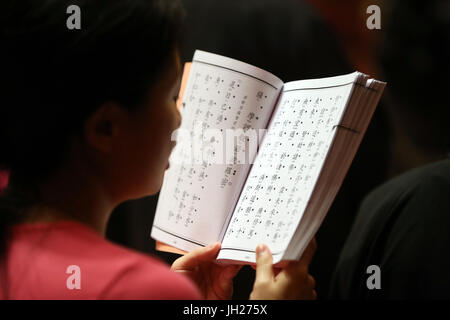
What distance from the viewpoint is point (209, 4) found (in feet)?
4.53

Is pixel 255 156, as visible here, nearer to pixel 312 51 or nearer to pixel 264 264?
pixel 264 264

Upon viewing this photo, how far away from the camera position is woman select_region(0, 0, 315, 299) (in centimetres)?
59

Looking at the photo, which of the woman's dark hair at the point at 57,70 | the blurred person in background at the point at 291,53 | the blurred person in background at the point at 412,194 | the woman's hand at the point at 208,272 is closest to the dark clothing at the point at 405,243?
the blurred person in background at the point at 412,194

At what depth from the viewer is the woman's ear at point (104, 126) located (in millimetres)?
627

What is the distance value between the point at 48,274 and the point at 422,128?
2.47 feet

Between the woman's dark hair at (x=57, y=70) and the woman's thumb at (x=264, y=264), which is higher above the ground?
the woman's dark hair at (x=57, y=70)

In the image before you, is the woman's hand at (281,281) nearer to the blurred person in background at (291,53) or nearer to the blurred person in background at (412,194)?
the blurred person in background at (412,194)

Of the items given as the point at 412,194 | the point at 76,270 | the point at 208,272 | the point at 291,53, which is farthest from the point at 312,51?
the point at 76,270

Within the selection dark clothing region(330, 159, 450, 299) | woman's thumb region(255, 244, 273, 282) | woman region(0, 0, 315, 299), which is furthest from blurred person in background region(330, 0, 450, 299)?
woman region(0, 0, 315, 299)

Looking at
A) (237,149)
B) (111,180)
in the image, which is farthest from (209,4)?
(111,180)

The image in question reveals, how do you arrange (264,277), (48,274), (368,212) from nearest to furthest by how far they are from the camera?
(48,274), (264,277), (368,212)

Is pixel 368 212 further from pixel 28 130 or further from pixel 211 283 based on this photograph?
pixel 28 130

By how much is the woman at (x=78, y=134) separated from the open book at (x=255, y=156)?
0.53 ft

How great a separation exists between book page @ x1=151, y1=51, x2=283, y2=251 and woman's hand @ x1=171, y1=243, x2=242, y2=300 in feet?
0.07
